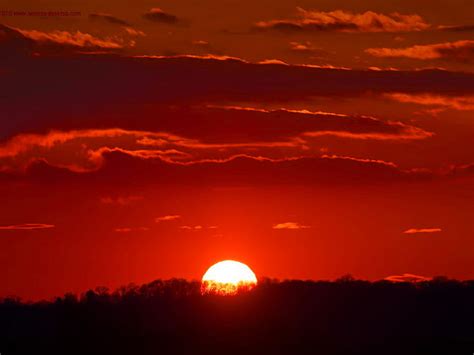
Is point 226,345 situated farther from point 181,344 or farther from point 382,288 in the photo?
point 382,288

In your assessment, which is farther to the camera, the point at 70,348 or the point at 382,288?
the point at 382,288

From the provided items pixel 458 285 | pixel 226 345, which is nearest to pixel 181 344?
pixel 226 345

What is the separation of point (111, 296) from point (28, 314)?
4.76 meters

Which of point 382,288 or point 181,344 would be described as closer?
point 181,344

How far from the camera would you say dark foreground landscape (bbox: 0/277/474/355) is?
3878 inches

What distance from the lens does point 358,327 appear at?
10156 cm

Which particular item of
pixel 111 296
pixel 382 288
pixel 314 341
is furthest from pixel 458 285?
pixel 111 296

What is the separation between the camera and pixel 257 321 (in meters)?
101

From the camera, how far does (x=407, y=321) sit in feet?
335

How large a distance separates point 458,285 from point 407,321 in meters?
5.73

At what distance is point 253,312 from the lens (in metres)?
102

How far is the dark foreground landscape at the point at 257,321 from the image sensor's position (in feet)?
323

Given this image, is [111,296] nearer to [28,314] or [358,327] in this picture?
[28,314]

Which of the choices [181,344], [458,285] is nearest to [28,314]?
[181,344]
